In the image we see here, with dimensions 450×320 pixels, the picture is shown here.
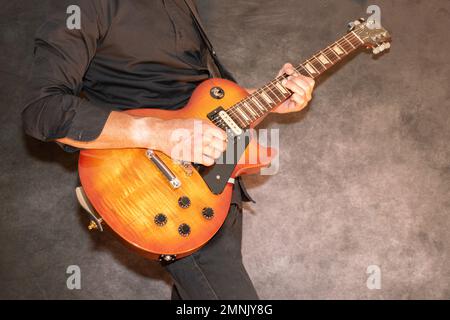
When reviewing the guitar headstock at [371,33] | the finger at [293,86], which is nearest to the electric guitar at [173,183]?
the finger at [293,86]

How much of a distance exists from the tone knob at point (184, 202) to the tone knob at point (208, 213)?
0.05m

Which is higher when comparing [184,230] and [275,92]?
[275,92]

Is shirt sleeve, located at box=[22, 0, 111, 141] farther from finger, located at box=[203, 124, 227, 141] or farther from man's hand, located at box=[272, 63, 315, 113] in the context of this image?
man's hand, located at box=[272, 63, 315, 113]

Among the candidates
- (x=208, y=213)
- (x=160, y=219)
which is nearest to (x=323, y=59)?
(x=208, y=213)

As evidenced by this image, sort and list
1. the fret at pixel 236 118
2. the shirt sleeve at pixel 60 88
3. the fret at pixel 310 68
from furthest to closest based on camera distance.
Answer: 1. the fret at pixel 310 68
2. the fret at pixel 236 118
3. the shirt sleeve at pixel 60 88

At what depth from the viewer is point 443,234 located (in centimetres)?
227

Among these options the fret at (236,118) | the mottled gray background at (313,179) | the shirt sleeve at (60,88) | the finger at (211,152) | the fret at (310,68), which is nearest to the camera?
the shirt sleeve at (60,88)

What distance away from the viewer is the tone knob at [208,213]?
1480 mm

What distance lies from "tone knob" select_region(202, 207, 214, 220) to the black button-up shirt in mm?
377

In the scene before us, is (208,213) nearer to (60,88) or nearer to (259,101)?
(259,101)

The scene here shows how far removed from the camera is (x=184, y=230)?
1438 mm

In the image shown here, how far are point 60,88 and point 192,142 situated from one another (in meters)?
0.39

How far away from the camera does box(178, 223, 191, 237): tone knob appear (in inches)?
56.5

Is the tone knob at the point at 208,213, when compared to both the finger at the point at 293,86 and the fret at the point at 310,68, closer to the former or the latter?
the finger at the point at 293,86
